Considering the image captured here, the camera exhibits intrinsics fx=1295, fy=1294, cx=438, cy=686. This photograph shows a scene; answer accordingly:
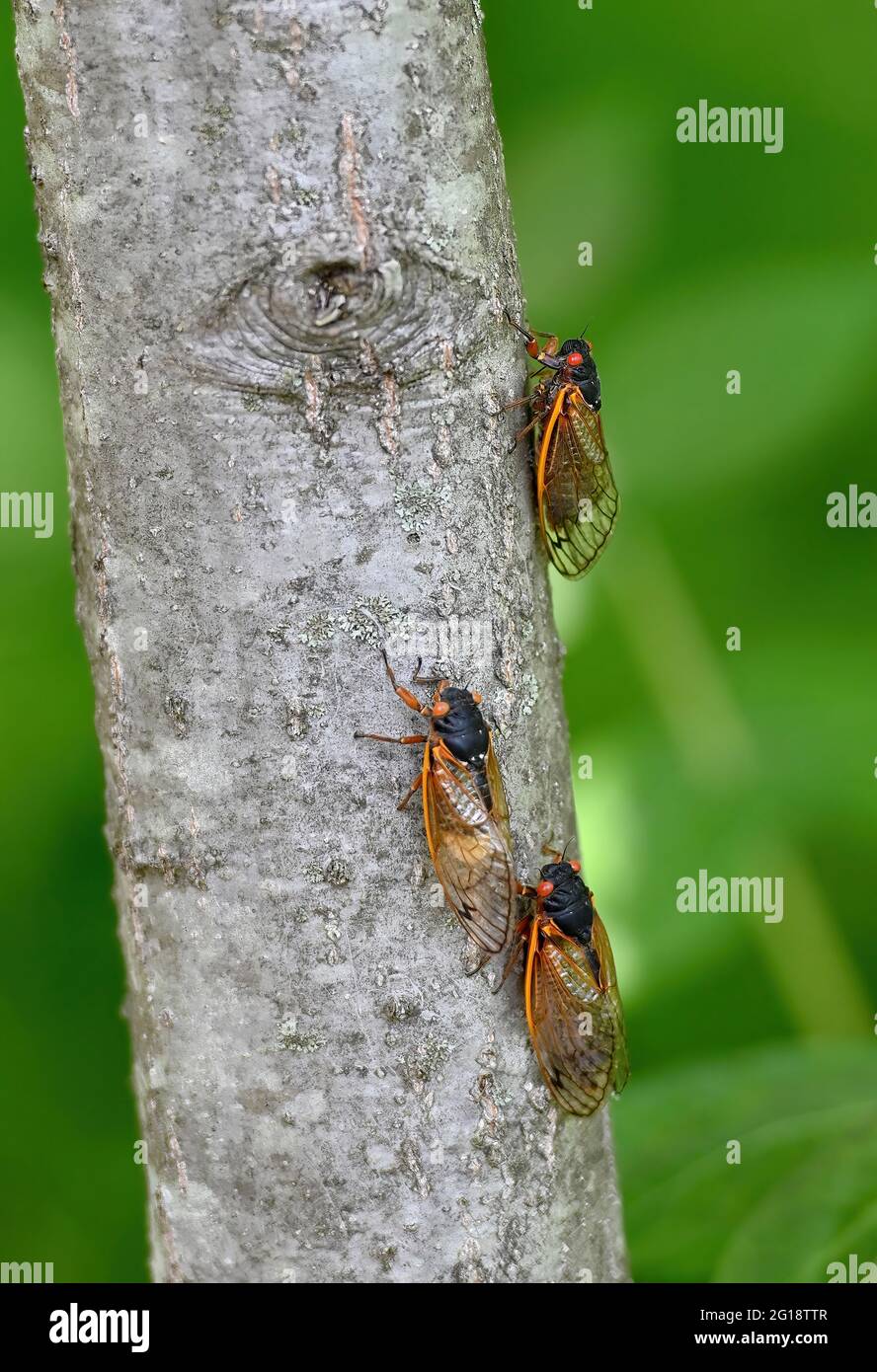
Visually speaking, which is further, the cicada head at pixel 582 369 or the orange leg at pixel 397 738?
the cicada head at pixel 582 369

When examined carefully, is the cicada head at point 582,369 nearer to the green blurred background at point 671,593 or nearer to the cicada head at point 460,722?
the cicada head at point 460,722

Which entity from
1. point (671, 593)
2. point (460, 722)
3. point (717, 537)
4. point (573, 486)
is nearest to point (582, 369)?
point (573, 486)

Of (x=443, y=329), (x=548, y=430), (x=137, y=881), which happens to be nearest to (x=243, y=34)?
(x=443, y=329)

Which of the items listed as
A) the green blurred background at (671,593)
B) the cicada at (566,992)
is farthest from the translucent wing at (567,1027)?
the green blurred background at (671,593)

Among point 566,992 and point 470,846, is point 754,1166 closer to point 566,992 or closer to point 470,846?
point 566,992

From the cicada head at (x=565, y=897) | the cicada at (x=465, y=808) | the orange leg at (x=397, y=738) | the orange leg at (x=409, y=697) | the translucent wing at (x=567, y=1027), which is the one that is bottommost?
the translucent wing at (x=567, y=1027)

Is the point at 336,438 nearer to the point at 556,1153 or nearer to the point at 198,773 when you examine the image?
the point at 198,773
